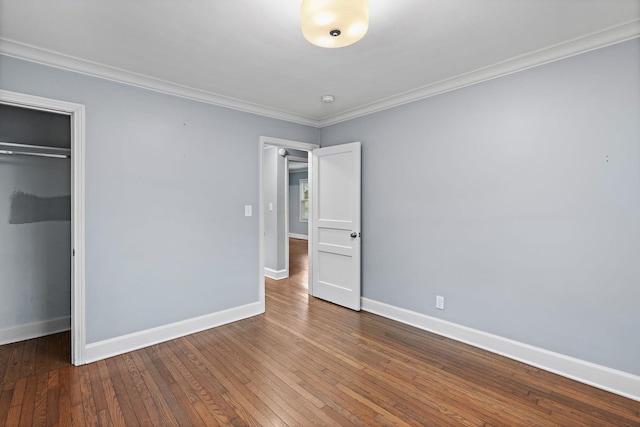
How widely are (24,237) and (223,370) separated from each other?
2417 mm

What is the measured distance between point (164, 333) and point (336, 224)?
225 centimetres

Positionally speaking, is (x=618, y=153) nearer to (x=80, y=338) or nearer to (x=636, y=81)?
(x=636, y=81)

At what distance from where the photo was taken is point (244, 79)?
9.64 feet

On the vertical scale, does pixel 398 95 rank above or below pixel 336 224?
above

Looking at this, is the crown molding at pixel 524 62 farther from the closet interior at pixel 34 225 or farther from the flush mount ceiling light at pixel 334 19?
the closet interior at pixel 34 225

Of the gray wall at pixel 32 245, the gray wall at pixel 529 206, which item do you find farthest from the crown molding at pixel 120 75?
the gray wall at pixel 529 206

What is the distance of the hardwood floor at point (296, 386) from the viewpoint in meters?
1.97

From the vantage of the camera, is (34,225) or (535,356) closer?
(535,356)

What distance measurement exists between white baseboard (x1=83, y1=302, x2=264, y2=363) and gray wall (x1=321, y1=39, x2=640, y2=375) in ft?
5.65

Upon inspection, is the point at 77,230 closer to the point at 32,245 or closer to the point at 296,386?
the point at 32,245

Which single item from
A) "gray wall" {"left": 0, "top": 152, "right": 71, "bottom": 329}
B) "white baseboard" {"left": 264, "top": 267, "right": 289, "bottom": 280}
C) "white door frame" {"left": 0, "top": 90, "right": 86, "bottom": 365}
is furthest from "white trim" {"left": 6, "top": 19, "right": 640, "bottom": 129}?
"white baseboard" {"left": 264, "top": 267, "right": 289, "bottom": 280}

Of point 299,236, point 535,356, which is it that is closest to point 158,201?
point 535,356

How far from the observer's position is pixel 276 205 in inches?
212

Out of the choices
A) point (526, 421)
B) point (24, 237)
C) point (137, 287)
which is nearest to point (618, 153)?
point (526, 421)
